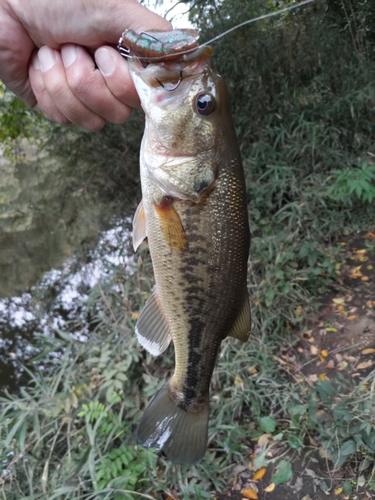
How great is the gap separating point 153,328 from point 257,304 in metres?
2.13

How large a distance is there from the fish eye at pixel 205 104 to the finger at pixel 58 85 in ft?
1.87

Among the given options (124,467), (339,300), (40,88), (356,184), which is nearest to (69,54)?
(40,88)

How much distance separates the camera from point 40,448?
2.88m

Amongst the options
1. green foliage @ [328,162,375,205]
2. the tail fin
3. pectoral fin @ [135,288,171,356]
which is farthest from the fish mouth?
green foliage @ [328,162,375,205]

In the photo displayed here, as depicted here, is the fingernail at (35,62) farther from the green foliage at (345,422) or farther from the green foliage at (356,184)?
the green foliage at (356,184)

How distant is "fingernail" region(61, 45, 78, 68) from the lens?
158 cm

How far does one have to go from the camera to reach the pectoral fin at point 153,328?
→ 1.65 meters

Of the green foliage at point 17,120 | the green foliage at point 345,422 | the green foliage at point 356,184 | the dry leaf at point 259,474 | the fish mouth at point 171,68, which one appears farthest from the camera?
the green foliage at point 17,120

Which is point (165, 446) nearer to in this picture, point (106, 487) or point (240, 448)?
point (106, 487)

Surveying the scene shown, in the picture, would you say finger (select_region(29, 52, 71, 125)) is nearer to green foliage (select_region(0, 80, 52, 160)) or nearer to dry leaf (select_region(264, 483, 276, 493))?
dry leaf (select_region(264, 483, 276, 493))

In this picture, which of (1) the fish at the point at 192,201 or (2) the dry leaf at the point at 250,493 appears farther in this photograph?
(2) the dry leaf at the point at 250,493

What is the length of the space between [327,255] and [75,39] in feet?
10.9

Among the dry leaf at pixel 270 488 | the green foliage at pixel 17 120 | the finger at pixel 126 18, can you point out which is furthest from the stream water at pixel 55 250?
the finger at pixel 126 18

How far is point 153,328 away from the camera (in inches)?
65.5
